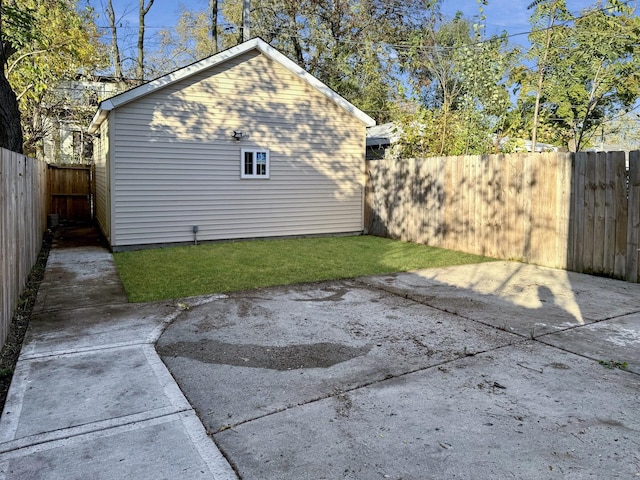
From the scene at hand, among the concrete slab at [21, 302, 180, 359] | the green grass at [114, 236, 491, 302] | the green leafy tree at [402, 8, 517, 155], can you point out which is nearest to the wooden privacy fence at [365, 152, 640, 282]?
the green grass at [114, 236, 491, 302]

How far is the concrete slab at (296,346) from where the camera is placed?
131 inches

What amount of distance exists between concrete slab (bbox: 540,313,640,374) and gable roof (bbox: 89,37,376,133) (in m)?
8.89

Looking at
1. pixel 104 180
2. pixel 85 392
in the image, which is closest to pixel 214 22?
pixel 104 180

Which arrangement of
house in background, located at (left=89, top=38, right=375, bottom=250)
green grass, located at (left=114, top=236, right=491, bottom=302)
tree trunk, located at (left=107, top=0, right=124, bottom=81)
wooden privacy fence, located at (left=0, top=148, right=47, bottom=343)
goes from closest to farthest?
wooden privacy fence, located at (left=0, top=148, right=47, bottom=343), green grass, located at (left=114, top=236, right=491, bottom=302), house in background, located at (left=89, top=38, right=375, bottom=250), tree trunk, located at (left=107, top=0, right=124, bottom=81)

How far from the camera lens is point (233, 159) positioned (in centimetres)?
1109

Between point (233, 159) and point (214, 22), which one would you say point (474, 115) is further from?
point (214, 22)

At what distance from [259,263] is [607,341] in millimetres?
5655

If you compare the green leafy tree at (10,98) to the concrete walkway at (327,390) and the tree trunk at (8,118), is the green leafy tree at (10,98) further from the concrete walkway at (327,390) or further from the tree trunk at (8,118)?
the concrete walkway at (327,390)

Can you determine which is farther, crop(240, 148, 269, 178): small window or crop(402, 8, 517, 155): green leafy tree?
crop(402, 8, 517, 155): green leafy tree

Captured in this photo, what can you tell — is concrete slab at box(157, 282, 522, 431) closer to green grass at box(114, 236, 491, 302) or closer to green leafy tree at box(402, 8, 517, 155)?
green grass at box(114, 236, 491, 302)

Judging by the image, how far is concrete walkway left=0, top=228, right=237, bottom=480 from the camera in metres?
2.43

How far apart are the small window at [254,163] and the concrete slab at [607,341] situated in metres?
8.26

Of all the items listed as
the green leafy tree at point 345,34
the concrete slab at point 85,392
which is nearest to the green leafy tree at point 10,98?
the concrete slab at point 85,392

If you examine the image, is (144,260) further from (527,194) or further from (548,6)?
(548,6)
